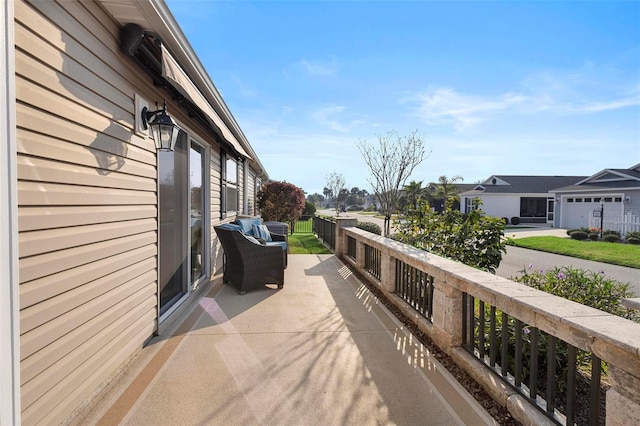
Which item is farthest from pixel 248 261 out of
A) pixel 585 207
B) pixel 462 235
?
pixel 585 207

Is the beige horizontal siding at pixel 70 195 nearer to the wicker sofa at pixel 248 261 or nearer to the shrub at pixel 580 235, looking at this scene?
the wicker sofa at pixel 248 261

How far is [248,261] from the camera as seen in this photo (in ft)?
15.5

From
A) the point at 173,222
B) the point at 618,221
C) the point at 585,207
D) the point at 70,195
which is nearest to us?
the point at 70,195

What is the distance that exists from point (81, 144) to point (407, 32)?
5.73m

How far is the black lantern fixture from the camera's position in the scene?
9.50 feet

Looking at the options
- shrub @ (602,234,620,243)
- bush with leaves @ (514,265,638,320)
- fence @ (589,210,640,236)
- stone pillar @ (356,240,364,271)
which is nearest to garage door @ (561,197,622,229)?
fence @ (589,210,640,236)

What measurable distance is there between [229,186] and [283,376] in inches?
219

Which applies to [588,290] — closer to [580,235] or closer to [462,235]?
[462,235]

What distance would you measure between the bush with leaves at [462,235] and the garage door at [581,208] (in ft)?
60.7

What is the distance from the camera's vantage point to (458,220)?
4.66 metres

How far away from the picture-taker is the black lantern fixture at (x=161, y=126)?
2.89 metres

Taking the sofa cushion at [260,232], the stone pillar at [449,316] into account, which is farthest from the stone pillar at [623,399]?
the sofa cushion at [260,232]

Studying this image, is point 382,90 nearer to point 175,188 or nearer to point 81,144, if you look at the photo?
point 175,188

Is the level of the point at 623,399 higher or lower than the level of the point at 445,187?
lower
